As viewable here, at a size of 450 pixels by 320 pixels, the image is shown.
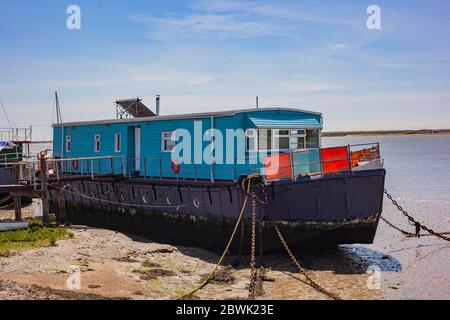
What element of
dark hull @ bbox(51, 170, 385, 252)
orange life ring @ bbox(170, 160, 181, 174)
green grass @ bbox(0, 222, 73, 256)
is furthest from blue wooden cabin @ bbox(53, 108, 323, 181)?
green grass @ bbox(0, 222, 73, 256)

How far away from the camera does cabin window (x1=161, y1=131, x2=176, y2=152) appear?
21842 mm

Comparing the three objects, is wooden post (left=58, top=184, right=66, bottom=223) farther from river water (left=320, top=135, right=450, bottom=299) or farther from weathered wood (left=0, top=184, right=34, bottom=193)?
river water (left=320, top=135, right=450, bottom=299)

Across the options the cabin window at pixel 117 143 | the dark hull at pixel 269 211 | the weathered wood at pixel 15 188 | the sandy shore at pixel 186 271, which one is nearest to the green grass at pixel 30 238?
the sandy shore at pixel 186 271

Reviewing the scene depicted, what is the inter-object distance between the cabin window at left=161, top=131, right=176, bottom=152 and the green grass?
5.81 m

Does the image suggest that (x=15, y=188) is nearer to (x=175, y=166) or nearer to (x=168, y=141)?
(x=168, y=141)

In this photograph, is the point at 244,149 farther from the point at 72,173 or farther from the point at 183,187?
the point at 72,173

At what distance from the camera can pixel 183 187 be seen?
67.8 ft

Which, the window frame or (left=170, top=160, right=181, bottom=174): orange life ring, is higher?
the window frame

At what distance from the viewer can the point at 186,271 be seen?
16.8 meters

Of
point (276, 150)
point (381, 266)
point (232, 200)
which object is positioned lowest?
point (381, 266)

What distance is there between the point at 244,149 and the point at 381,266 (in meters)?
7.05

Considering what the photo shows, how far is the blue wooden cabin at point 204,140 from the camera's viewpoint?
19.1m
